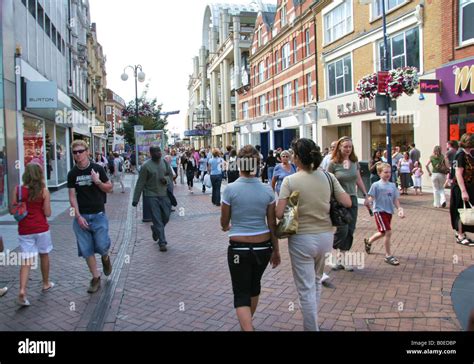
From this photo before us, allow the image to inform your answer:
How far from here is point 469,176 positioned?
6504 millimetres

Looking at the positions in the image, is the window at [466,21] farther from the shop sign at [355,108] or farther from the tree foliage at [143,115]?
the tree foliage at [143,115]

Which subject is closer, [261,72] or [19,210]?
[19,210]

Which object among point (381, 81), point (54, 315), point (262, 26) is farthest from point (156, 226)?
point (262, 26)

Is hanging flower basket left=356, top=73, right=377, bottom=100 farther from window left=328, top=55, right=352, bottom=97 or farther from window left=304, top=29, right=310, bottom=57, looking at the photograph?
window left=304, top=29, right=310, bottom=57

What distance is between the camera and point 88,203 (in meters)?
5.41

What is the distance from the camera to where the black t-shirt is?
211 inches

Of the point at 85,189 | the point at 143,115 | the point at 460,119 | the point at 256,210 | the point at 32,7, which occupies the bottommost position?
the point at 256,210

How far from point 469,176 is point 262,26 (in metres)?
33.9

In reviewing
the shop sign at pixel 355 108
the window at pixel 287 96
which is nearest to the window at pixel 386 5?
the shop sign at pixel 355 108

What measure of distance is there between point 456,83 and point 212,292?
1315cm

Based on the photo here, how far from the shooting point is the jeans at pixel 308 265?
3621mm

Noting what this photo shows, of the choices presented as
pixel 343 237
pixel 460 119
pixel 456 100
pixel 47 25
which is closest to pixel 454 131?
pixel 460 119

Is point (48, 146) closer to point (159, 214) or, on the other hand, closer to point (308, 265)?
point (159, 214)

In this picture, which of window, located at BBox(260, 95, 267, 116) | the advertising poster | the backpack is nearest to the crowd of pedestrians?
the backpack
